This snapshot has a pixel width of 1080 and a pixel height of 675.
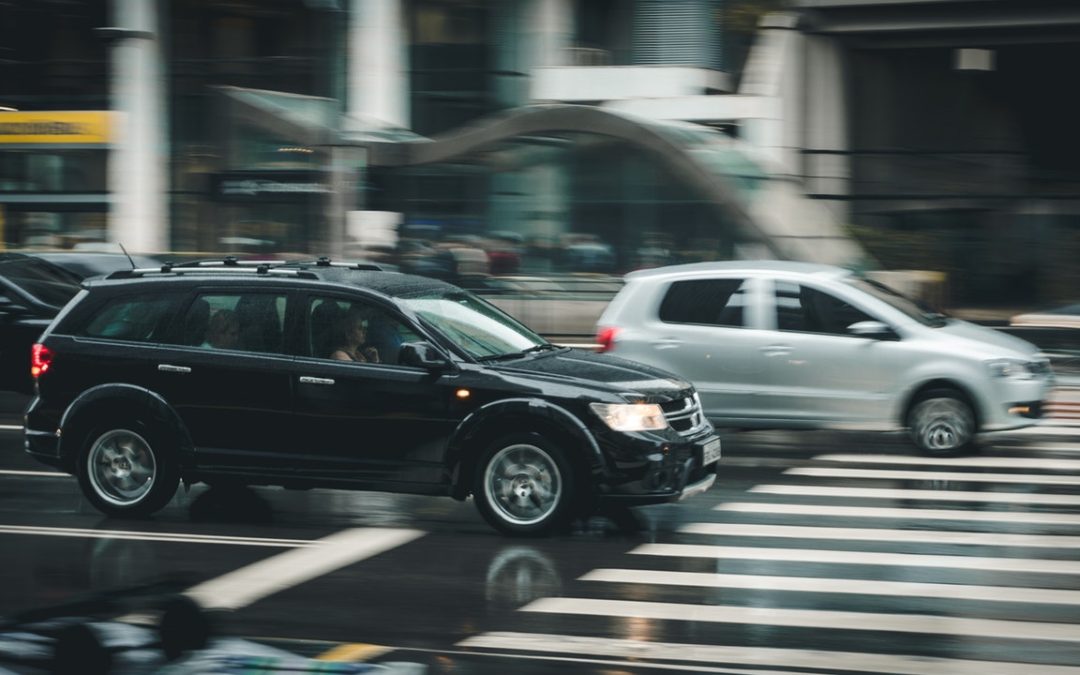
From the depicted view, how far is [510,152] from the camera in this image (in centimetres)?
2892

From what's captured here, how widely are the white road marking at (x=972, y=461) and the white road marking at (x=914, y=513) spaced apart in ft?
7.38

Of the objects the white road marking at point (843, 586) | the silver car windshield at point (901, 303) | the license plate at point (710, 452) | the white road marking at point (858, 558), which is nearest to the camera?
the white road marking at point (843, 586)

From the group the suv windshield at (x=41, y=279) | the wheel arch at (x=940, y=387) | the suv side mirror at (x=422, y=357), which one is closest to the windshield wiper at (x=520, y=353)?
the suv side mirror at (x=422, y=357)

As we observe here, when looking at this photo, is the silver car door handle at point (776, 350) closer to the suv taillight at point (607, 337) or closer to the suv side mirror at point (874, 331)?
the suv side mirror at point (874, 331)

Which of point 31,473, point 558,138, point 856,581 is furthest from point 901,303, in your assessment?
point 558,138

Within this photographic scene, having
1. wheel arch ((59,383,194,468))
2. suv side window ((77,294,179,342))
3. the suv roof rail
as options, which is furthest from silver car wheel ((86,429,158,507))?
the suv roof rail

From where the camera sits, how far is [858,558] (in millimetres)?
8570

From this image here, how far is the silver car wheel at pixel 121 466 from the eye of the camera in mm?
9969

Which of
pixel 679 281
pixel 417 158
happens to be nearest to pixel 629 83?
pixel 417 158

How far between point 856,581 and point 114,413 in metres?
4.87

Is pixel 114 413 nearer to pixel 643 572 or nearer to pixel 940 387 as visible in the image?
pixel 643 572

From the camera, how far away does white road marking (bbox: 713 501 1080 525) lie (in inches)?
386

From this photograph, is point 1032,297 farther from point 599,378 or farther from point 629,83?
point 599,378

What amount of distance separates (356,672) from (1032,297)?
2118 cm
